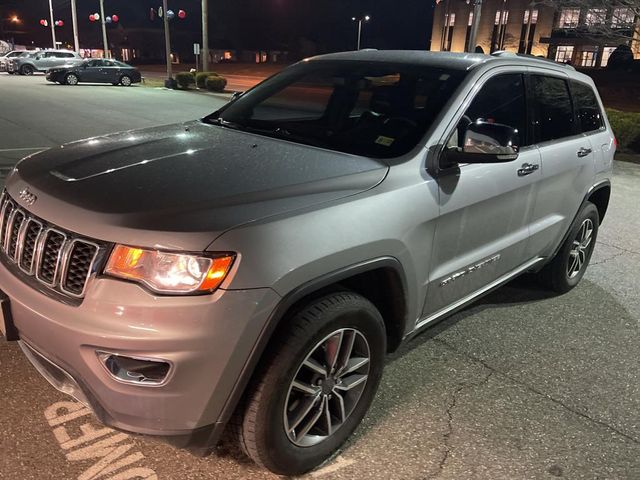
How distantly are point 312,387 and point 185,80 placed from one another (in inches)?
1039

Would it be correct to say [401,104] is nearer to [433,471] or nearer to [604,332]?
[433,471]

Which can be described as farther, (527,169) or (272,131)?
(527,169)

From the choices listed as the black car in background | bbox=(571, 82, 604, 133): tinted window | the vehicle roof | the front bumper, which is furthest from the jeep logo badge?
the black car in background

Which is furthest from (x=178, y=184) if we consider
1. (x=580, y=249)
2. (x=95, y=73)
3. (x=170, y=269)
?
(x=95, y=73)

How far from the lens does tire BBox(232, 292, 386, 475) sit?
2250mm

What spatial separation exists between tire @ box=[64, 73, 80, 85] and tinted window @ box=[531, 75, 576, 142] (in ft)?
90.1

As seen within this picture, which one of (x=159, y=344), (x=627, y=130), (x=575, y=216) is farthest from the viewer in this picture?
(x=627, y=130)

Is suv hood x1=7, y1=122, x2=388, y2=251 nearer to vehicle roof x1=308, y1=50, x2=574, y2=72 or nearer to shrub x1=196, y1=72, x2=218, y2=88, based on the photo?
vehicle roof x1=308, y1=50, x2=574, y2=72

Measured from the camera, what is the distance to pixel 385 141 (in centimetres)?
305

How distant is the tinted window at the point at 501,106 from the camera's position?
3238mm

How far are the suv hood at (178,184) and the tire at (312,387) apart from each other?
0.49 meters

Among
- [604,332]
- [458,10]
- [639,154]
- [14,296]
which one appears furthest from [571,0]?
[458,10]

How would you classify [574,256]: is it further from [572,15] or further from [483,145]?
[572,15]

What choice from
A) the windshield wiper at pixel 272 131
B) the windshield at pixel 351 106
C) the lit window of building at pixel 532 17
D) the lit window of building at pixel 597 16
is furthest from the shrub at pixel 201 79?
the lit window of building at pixel 532 17
